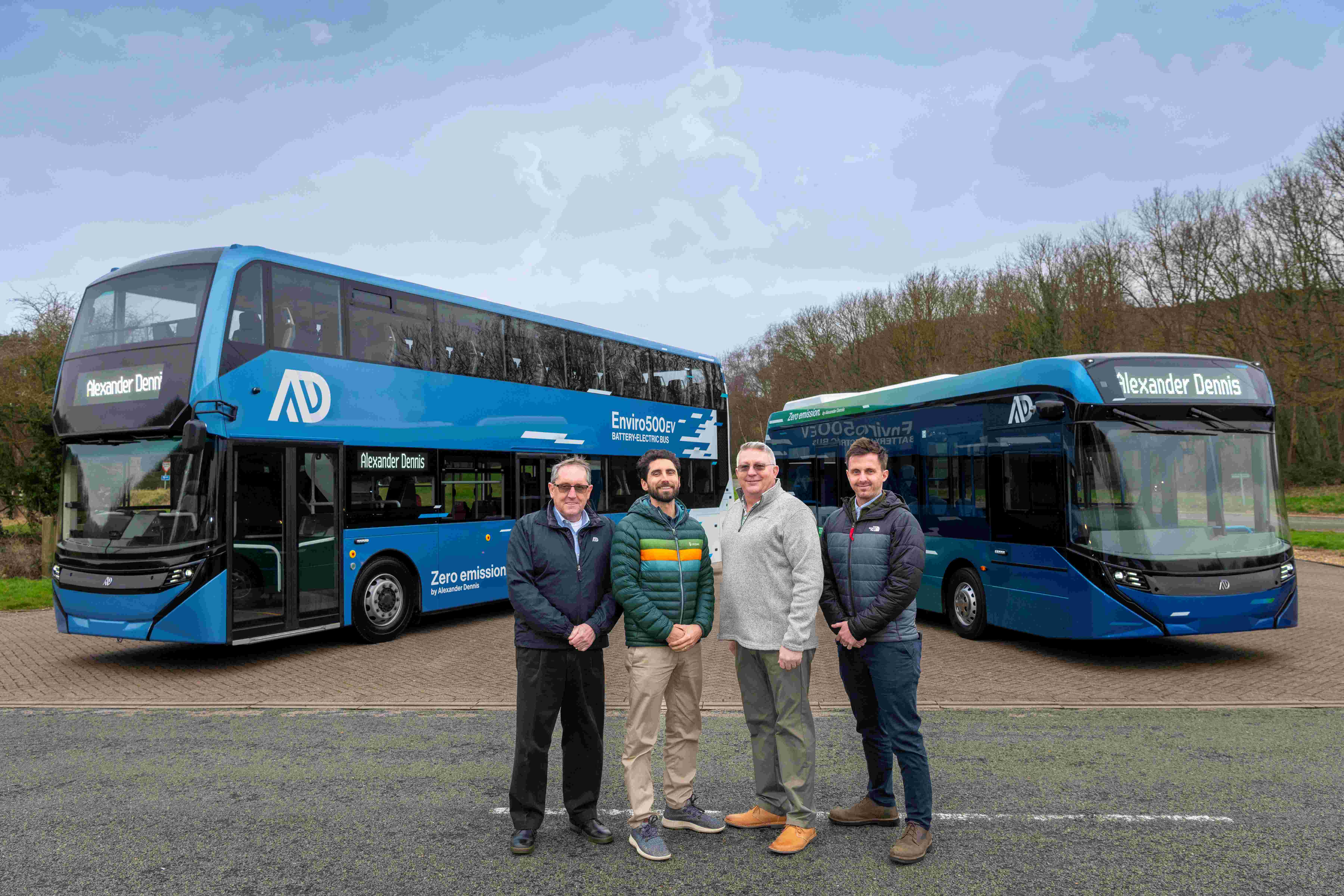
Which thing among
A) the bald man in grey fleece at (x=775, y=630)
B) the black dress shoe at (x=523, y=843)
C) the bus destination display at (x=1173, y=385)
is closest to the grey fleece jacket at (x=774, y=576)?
the bald man in grey fleece at (x=775, y=630)

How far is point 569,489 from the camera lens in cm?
433

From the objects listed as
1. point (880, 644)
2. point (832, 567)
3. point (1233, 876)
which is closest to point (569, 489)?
point (832, 567)

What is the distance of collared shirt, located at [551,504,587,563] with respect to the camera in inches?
169

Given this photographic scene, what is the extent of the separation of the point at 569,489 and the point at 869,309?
4128cm

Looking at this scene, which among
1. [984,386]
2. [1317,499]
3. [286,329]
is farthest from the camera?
[1317,499]

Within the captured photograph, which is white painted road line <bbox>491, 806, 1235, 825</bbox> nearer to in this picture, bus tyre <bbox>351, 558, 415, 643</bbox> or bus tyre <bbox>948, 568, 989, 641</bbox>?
bus tyre <bbox>948, 568, 989, 641</bbox>

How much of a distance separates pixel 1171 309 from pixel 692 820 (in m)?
34.6

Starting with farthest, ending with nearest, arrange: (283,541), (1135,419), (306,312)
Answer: (306,312) → (283,541) → (1135,419)

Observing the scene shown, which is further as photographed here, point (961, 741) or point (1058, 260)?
point (1058, 260)

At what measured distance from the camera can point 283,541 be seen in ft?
30.0

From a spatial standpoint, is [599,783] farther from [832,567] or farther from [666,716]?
[832,567]

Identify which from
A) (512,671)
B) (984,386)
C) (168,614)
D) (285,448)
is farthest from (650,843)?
(984,386)

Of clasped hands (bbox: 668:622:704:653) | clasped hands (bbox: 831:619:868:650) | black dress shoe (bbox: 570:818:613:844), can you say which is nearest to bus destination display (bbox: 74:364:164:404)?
black dress shoe (bbox: 570:818:613:844)

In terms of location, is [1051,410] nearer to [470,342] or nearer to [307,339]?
[470,342]
